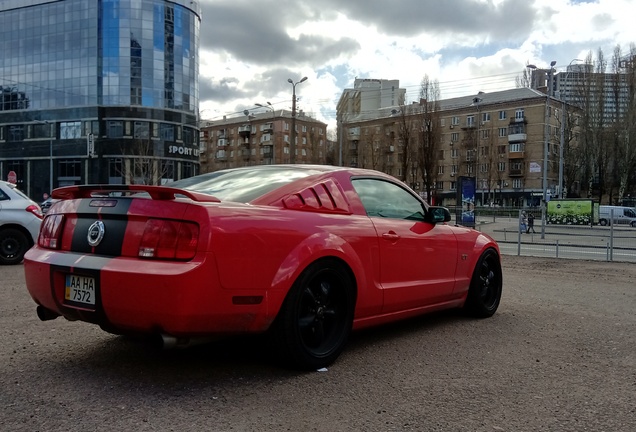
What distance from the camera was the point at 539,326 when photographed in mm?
5262

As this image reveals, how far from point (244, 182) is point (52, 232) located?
1407 millimetres

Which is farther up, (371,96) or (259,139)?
(371,96)

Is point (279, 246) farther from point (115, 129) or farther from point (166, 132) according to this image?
point (115, 129)

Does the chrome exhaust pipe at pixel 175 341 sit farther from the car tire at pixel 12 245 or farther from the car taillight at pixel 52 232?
the car tire at pixel 12 245

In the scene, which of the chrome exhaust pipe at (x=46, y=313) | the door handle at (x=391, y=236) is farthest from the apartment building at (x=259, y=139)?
the chrome exhaust pipe at (x=46, y=313)

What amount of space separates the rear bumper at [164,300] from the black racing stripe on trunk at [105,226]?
71 mm

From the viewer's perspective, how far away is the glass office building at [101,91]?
203 feet

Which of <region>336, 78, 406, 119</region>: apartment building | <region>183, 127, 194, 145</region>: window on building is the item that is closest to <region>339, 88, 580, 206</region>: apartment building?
<region>336, 78, 406, 119</region>: apartment building

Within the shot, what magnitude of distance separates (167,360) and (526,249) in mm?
14944

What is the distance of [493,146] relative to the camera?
7469 centimetres

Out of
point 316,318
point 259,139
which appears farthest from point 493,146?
point 316,318

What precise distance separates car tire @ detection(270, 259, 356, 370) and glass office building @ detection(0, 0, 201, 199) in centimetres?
5795

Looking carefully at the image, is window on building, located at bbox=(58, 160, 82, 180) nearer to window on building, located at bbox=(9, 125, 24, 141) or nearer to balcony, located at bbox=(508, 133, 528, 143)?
window on building, located at bbox=(9, 125, 24, 141)

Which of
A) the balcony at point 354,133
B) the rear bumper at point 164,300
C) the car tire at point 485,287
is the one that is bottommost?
the car tire at point 485,287
